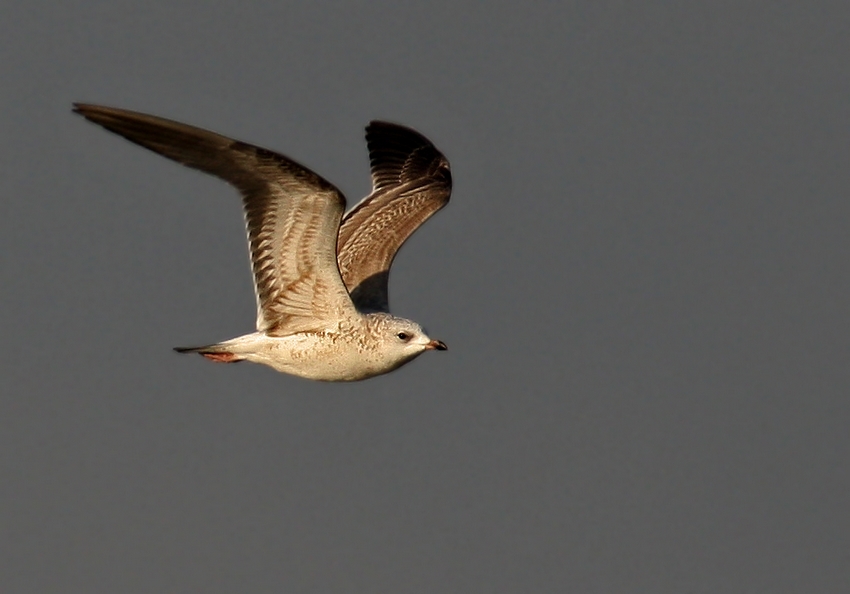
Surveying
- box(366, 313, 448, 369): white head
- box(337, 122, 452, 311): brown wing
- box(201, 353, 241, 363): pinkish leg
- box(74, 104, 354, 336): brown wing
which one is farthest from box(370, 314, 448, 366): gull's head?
box(201, 353, 241, 363): pinkish leg

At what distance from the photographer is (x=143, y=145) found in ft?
37.1

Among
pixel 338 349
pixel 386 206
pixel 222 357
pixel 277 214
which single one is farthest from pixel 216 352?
pixel 386 206

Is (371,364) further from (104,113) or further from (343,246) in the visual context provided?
(104,113)

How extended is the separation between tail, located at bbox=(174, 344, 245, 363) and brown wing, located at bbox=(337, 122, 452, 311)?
5.07 feet

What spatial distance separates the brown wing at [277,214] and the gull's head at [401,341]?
36 cm

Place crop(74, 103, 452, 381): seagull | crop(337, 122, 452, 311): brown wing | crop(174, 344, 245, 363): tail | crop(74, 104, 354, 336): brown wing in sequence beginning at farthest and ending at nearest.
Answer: crop(337, 122, 452, 311): brown wing < crop(174, 344, 245, 363): tail < crop(74, 103, 452, 381): seagull < crop(74, 104, 354, 336): brown wing

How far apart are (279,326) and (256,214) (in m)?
1.47

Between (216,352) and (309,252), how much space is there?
162 cm

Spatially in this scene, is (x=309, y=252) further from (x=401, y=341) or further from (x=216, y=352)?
(x=216, y=352)

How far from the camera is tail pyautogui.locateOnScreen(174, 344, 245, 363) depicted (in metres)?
13.8

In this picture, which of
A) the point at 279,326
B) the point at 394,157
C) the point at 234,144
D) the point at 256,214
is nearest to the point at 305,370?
the point at 279,326

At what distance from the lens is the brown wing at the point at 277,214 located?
11.4 m

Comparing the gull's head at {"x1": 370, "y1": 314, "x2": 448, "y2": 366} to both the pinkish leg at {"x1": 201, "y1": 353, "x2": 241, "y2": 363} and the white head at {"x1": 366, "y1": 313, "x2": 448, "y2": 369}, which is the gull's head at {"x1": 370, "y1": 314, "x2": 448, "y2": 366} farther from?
the pinkish leg at {"x1": 201, "y1": 353, "x2": 241, "y2": 363}

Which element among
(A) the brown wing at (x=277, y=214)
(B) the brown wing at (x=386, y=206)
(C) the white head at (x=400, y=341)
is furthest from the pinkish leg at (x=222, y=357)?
(B) the brown wing at (x=386, y=206)
